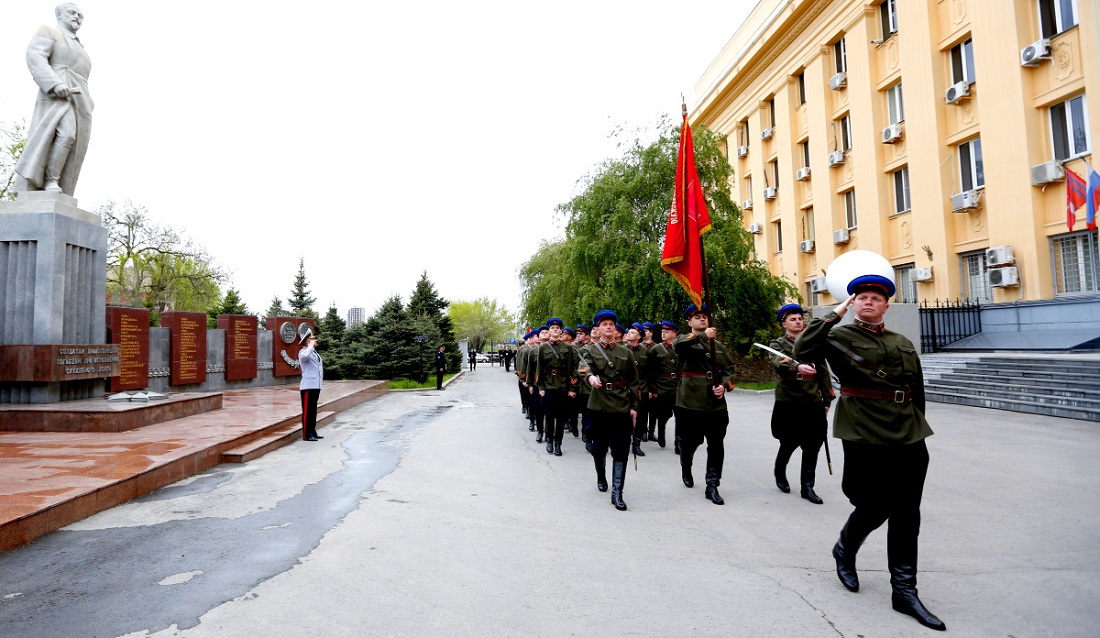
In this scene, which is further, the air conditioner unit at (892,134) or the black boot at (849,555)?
the air conditioner unit at (892,134)

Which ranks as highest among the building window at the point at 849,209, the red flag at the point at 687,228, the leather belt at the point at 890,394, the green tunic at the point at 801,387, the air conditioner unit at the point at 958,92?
the air conditioner unit at the point at 958,92

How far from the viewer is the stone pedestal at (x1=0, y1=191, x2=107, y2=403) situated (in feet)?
34.0

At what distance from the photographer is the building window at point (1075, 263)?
1445cm

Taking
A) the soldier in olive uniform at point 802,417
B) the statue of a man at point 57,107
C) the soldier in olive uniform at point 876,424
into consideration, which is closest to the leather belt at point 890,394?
the soldier in olive uniform at point 876,424

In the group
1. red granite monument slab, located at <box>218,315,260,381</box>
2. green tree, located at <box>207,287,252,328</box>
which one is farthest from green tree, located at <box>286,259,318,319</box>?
red granite monument slab, located at <box>218,315,260,381</box>

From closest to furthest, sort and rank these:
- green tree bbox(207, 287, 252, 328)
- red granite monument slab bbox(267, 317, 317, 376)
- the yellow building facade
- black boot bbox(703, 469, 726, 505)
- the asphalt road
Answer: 1. the asphalt road
2. black boot bbox(703, 469, 726, 505)
3. the yellow building facade
4. red granite monument slab bbox(267, 317, 317, 376)
5. green tree bbox(207, 287, 252, 328)

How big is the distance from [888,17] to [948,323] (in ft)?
36.9

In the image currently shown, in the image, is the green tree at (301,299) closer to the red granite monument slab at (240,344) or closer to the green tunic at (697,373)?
the red granite monument slab at (240,344)

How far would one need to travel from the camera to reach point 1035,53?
15250 mm

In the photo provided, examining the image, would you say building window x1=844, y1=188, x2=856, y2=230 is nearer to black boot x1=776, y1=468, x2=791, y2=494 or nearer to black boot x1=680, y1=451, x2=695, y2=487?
black boot x1=776, y1=468, x2=791, y2=494

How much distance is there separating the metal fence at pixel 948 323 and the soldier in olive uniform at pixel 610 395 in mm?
14375

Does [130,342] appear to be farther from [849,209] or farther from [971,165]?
[849,209]

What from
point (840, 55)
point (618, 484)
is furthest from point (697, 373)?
point (840, 55)

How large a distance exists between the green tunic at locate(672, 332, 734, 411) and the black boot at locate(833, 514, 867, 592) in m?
2.54
